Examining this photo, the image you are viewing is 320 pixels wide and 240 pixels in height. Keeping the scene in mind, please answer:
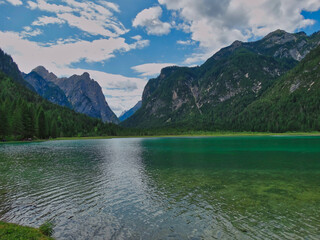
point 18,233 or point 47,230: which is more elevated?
point 18,233

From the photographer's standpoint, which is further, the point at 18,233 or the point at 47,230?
the point at 47,230

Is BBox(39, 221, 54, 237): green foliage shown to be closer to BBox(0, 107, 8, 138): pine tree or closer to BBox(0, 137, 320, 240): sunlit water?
BBox(0, 137, 320, 240): sunlit water

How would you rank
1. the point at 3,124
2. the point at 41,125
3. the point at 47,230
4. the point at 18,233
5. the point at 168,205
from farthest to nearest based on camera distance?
the point at 41,125 → the point at 3,124 → the point at 168,205 → the point at 47,230 → the point at 18,233

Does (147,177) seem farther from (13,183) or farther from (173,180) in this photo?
(13,183)

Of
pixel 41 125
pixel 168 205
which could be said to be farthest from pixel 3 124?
pixel 168 205

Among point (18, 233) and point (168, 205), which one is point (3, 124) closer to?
point (18, 233)

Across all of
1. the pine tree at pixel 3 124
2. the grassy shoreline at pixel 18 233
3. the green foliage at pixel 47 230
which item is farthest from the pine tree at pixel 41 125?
the grassy shoreline at pixel 18 233

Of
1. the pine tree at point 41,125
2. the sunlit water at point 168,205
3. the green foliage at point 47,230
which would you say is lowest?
the sunlit water at point 168,205

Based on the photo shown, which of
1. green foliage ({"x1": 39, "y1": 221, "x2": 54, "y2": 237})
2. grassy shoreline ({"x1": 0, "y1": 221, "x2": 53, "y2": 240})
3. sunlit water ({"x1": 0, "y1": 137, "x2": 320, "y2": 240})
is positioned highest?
grassy shoreline ({"x1": 0, "y1": 221, "x2": 53, "y2": 240})

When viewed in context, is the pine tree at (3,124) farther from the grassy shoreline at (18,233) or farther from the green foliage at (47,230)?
the green foliage at (47,230)

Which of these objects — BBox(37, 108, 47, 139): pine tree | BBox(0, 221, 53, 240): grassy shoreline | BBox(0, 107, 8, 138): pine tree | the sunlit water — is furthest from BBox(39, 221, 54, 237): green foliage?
BBox(37, 108, 47, 139): pine tree

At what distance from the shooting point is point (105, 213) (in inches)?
851

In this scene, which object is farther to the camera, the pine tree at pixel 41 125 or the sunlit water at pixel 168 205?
the pine tree at pixel 41 125

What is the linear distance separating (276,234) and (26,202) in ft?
88.0
